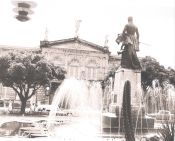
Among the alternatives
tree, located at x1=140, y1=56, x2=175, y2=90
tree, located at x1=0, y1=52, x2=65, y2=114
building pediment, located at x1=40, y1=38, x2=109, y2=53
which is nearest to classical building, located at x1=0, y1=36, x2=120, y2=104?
building pediment, located at x1=40, y1=38, x2=109, y2=53

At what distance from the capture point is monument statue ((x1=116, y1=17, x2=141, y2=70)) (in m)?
13.6

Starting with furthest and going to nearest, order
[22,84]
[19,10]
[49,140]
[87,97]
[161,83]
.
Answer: [161,83], [87,97], [22,84], [49,140], [19,10]

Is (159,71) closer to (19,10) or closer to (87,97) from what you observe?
(87,97)

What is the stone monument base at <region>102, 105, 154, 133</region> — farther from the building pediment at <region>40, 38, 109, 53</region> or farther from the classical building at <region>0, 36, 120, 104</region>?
the building pediment at <region>40, 38, 109, 53</region>

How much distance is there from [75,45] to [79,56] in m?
1.57

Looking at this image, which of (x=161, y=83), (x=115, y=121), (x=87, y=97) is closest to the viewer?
(x=115, y=121)

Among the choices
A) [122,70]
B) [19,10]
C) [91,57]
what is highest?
[91,57]

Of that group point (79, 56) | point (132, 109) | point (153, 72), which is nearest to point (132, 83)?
point (132, 109)

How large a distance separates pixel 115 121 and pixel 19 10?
579 cm

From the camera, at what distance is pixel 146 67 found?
1511 inches

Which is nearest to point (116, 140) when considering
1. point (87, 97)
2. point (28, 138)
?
point (28, 138)

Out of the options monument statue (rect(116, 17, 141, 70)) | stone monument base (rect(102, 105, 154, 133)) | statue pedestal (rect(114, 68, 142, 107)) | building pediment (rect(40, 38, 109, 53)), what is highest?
building pediment (rect(40, 38, 109, 53))

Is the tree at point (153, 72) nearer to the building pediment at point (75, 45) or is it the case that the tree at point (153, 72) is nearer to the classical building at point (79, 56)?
the classical building at point (79, 56)

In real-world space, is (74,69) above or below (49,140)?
above
